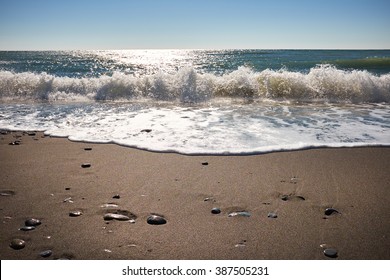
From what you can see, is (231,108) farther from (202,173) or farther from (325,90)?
(202,173)

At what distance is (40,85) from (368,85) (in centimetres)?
1085

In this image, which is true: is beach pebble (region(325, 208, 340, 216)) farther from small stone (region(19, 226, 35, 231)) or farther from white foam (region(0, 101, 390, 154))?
small stone (region(19, 226, 35, 231))

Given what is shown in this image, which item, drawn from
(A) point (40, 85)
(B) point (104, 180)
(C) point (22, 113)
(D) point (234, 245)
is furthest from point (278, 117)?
(A) point (40, 85)

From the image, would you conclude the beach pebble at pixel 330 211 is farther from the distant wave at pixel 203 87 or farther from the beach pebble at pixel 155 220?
the distant wave at pixel 203 87

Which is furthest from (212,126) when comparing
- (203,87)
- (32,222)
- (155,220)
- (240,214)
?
(203,87)

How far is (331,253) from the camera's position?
7.09ft

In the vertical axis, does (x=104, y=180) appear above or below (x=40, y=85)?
Answer: below

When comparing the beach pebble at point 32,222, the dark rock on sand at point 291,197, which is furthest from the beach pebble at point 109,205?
the dark rock on sand at point 291,197

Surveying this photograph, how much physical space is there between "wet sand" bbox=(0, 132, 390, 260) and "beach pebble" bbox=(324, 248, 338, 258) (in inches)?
0.9

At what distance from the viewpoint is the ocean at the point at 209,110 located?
4.94 m

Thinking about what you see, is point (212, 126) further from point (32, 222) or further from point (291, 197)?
point (32, 222)

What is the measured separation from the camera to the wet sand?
2.26 m

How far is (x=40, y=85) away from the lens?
11367 millimetres
